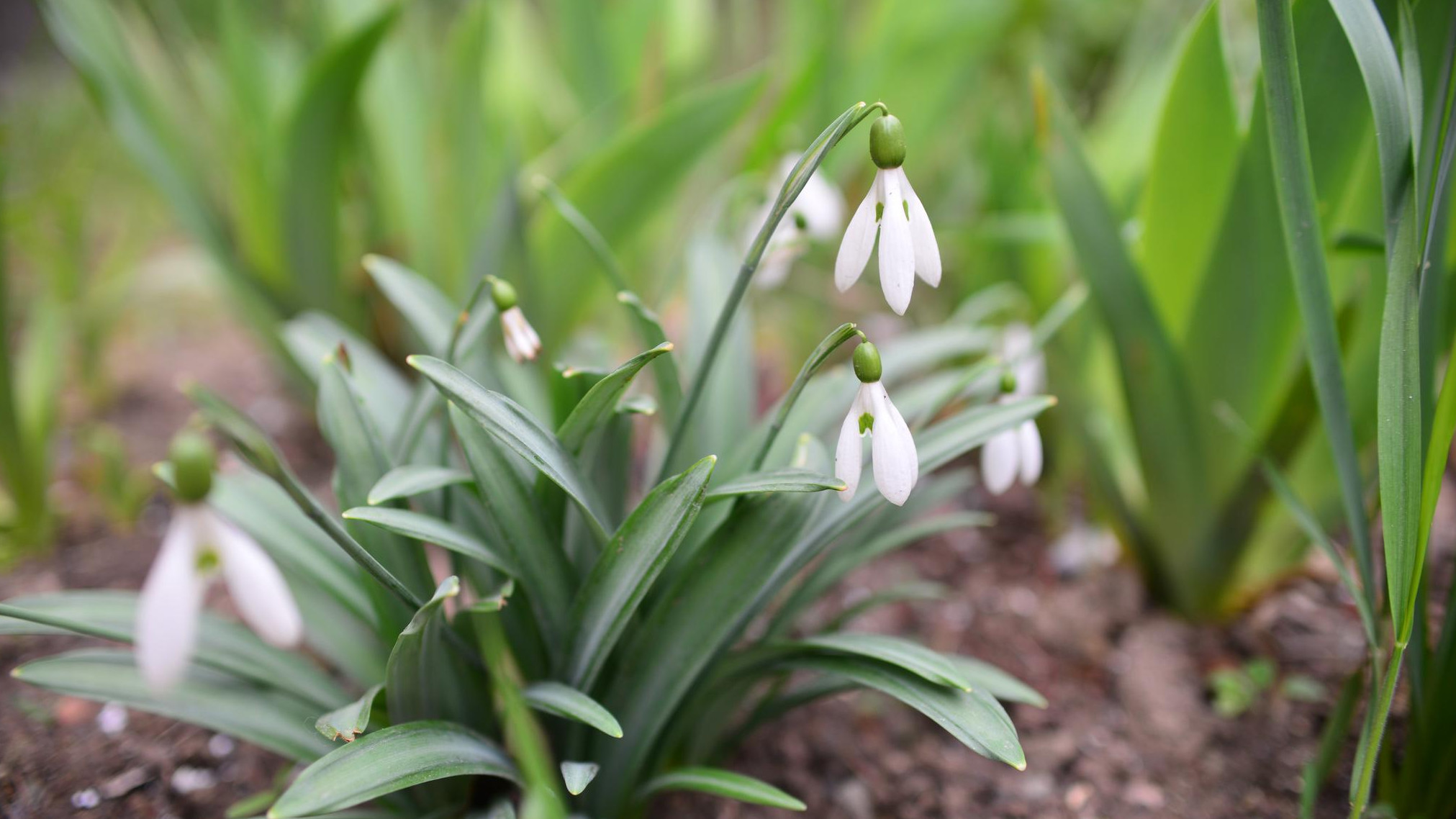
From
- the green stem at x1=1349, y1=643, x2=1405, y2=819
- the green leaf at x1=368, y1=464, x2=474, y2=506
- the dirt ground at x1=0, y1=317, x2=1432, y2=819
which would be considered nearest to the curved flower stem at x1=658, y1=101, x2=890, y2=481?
the green leaf at x1=368, y1=464, x2=474, y2=506

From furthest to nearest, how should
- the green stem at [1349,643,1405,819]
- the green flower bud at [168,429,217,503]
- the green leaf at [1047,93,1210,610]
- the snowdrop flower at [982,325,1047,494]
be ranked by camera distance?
1. the green leaf at [1047,93,1210,610]
2. the snowdrop flower at [982,325,1047,494]
3. the green stem at [1349,643,1405,819]
4. the green flower bud at [168,429,217,503]

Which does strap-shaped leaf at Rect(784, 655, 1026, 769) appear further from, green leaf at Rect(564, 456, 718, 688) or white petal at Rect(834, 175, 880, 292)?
white petal at Rect(834, 175, 880, 292)

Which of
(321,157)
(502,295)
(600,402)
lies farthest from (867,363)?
(321,157)

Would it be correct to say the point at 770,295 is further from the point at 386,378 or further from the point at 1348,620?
the point at 1348,620

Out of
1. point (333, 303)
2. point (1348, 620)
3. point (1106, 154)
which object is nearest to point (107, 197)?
point (333, 303)

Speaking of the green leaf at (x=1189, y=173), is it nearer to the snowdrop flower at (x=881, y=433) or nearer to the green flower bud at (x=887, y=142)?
the green flower bud at (x=887, y=142)
